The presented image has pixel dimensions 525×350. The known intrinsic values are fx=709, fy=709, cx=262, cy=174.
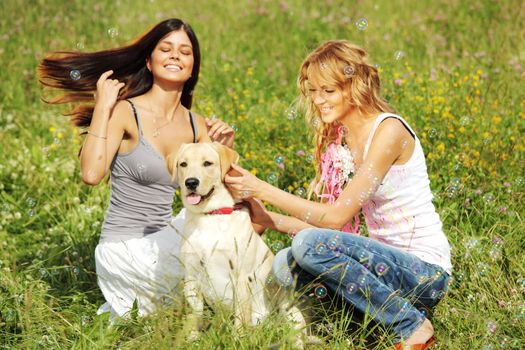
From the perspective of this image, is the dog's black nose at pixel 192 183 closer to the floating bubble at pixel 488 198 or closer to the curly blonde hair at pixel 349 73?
the curly blonde hair at pixel 349 73

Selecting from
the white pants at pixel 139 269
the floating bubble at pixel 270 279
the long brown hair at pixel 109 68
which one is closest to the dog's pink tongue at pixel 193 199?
the white pants at pixel 139 269

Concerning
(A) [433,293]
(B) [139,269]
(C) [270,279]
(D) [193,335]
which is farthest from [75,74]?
(A) [433,293]

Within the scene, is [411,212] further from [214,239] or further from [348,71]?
[214,239]

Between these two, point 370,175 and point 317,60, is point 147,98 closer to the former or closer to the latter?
point 317,60

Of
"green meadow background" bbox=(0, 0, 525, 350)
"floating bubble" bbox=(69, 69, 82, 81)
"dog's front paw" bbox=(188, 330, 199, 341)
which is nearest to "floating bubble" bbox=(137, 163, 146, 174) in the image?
"green meadow background" bbox=(0, 0, 525, 350)

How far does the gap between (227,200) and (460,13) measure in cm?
537

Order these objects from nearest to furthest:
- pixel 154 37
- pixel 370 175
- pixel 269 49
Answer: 1. pixel 370 175
2. pixel 154 37
3. pixel 269 49

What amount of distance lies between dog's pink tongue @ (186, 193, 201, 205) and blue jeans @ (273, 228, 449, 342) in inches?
21.1

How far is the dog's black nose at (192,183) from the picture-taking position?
357 centimetres

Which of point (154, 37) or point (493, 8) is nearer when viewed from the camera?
point (154, 37)

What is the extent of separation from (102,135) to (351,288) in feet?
5.26

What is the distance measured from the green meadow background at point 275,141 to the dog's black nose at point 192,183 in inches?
23.4

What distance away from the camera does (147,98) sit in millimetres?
4344

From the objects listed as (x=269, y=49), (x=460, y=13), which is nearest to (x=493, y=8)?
(x=460, y=13)
